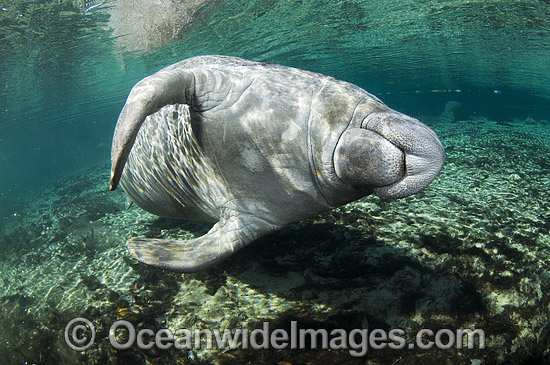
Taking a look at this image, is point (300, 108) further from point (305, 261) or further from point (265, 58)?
point (265, 58)

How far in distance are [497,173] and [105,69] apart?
22.2m

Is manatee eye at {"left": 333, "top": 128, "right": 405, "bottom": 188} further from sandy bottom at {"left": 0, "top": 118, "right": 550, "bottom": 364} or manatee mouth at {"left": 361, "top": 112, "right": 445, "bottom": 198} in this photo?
sandy bottom at {"left": 0, "top": 118, "right": 550, "bottom": 364}

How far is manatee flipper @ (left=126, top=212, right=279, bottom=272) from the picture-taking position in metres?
2.67

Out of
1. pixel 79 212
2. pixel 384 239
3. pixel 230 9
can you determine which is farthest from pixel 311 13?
pixel 384 239

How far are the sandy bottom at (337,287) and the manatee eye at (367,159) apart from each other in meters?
1.50

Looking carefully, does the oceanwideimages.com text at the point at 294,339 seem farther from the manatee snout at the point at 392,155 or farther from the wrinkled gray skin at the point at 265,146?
the manatee snout at the point at 392,155

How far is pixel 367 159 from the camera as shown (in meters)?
2.01

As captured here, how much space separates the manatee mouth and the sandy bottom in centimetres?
151

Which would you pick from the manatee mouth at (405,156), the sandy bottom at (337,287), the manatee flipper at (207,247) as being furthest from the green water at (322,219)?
the manatee mouth at (405,156)

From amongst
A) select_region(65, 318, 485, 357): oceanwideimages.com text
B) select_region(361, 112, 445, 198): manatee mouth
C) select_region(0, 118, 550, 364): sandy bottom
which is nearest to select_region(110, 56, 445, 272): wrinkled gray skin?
select_region(361, 112, 445, 198): manatee mouth

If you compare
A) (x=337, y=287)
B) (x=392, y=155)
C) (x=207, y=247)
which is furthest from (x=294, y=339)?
(x=392, y=155)

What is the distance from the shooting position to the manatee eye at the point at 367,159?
6.41 ft

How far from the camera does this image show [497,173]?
6992 mm

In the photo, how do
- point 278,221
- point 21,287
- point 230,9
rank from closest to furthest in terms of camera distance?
point 278,221 → point 21,287 → point 230,9
